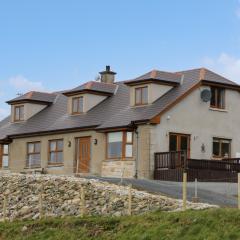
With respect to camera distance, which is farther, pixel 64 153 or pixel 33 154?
pixel 33 154

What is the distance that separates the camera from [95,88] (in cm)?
4719

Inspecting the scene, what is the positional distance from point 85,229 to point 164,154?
17602mm

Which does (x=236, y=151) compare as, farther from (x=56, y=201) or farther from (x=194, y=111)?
Result: (x=56, y=201)

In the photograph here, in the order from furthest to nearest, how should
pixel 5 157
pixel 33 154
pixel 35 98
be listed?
1. pixel 35 98
2. pixel 5 157
3. pixel 33 154

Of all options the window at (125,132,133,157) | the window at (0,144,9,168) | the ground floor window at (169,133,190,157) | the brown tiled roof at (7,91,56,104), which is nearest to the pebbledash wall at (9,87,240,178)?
the ground floor window at (169,133,190,157)

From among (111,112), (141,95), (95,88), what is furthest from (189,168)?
(95,88)

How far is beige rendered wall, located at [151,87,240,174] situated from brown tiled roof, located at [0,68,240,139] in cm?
62

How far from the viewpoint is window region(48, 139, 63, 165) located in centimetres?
4594

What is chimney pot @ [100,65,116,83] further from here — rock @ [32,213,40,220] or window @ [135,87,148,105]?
rock @ [32,213,40,220]

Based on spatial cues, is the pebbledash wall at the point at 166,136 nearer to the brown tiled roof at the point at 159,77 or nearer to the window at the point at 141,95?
the brown tiled roof at the point at 159,77

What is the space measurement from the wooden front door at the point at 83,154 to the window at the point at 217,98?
7235mm

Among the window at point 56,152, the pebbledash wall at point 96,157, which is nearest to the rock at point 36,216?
the pebbledash wall at point 96,157

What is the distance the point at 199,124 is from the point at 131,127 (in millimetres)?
4097

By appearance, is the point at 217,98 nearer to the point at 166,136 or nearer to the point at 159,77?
the point at 159,77
